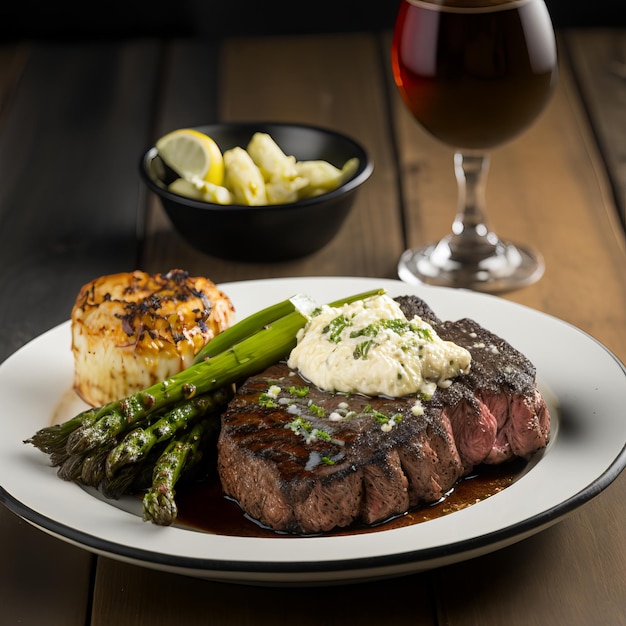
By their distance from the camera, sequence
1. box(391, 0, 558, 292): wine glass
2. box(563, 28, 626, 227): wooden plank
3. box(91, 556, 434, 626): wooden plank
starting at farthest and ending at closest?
box(563, 28, 626, 227): wooden plank < box(391, 0, 558, 292): wine glass < box(91, 556, 434, 626): wooden plank

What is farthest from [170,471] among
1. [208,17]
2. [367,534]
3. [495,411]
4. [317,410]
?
[208,17]

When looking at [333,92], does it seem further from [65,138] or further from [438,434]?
[438,434]

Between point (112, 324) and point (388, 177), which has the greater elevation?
point (112, 324)

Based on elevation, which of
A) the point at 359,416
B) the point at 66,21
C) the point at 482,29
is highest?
the point at 482,29

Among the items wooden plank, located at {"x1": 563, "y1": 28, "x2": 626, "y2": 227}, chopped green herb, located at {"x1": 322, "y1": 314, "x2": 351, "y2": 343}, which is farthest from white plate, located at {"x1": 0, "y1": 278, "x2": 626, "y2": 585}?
wooden plank, located at {"x1": 563, "y1": 28, "x2": 626, "y2": 227}

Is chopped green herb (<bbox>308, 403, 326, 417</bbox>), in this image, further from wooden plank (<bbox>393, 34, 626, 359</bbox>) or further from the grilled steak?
wooden plank (<bbox>393, 34, 626, 359</bbox>)

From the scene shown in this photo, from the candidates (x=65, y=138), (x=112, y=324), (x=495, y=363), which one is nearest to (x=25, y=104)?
(x=65, y=138)
